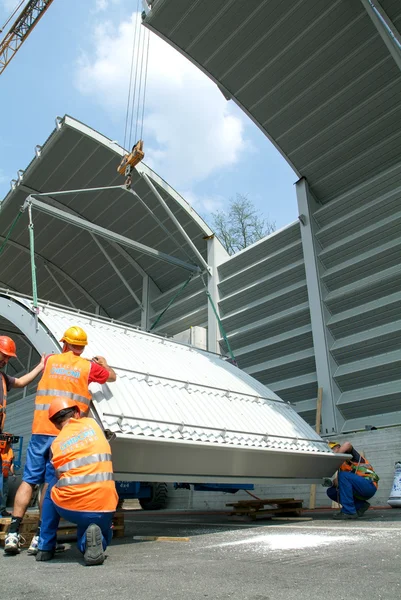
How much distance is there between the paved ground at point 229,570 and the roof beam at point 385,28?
29.3 ft

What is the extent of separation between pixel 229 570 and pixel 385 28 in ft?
33.9

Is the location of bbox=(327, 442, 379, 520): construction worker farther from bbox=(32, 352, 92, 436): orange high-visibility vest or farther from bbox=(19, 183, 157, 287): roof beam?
bbox=(19, 183, 157, 287): roof beam

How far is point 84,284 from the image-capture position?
1998 centimetres

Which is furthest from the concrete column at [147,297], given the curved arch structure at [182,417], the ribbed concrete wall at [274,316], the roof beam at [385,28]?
the roof beam at [385,28]

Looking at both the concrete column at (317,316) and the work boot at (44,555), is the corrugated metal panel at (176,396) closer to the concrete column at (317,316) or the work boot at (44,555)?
the work boot at (44,555)

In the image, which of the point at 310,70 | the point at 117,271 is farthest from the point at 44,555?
the point at 117,271

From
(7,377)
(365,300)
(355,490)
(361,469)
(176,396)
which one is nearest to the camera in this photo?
(7,377)

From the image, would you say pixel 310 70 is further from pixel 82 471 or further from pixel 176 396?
pixel 82 471

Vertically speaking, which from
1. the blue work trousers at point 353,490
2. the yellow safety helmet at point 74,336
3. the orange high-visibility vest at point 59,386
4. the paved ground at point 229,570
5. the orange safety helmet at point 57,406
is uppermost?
the yellow safety helmet at point 74,336

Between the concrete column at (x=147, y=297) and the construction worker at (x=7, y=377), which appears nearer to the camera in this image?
the construction worker at (x=7, y=377)

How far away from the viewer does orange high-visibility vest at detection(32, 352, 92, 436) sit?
4.51 metres

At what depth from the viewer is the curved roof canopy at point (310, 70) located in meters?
10.3

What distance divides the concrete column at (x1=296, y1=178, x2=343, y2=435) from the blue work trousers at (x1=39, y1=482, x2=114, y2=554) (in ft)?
25.4

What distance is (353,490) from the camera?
724 centimetres
